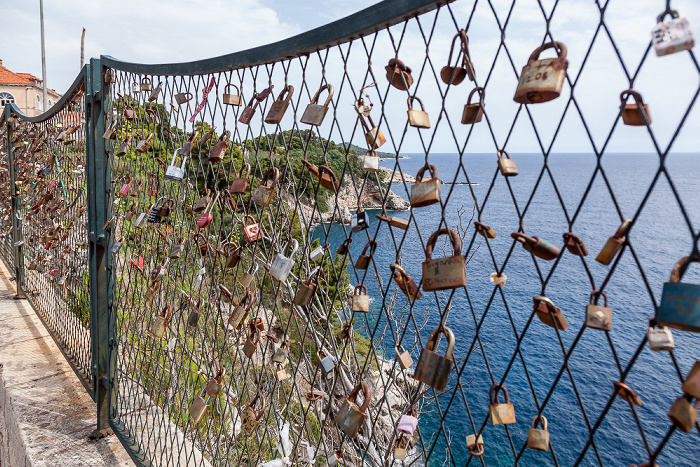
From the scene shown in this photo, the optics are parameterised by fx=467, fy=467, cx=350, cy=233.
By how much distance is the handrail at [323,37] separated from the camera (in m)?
0.89

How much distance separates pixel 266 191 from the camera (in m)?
1.16

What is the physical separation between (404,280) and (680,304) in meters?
0.46

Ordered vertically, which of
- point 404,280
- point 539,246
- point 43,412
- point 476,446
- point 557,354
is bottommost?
point 557,354

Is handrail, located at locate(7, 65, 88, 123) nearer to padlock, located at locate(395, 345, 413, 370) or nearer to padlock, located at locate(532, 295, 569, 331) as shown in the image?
padlock, located at locate(395, 345, 413, 370)

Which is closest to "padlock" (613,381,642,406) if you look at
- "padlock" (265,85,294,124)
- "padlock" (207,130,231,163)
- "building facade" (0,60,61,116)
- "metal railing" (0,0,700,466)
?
"metal railing" (0,0,700,466)

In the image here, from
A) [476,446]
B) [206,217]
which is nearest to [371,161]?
[476,446]

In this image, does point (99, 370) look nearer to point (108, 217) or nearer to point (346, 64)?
point (108, 217)

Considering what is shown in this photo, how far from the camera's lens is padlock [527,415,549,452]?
29.0 inches

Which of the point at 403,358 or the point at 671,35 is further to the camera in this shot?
the point at 403,358

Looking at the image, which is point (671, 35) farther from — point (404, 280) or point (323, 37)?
point (323, 37)

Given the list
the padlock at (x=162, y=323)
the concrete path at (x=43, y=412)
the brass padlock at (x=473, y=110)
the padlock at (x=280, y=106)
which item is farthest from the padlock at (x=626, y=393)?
the concrete path at (x=43, y=412)

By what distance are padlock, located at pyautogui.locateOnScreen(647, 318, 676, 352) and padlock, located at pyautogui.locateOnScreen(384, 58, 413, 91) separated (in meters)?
0.59

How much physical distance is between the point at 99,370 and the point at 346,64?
2269mm

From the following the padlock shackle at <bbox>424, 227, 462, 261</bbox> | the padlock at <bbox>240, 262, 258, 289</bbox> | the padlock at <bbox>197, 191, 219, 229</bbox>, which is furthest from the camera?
the padlock at <bbox>197, 191, 219, 229</bbox>
